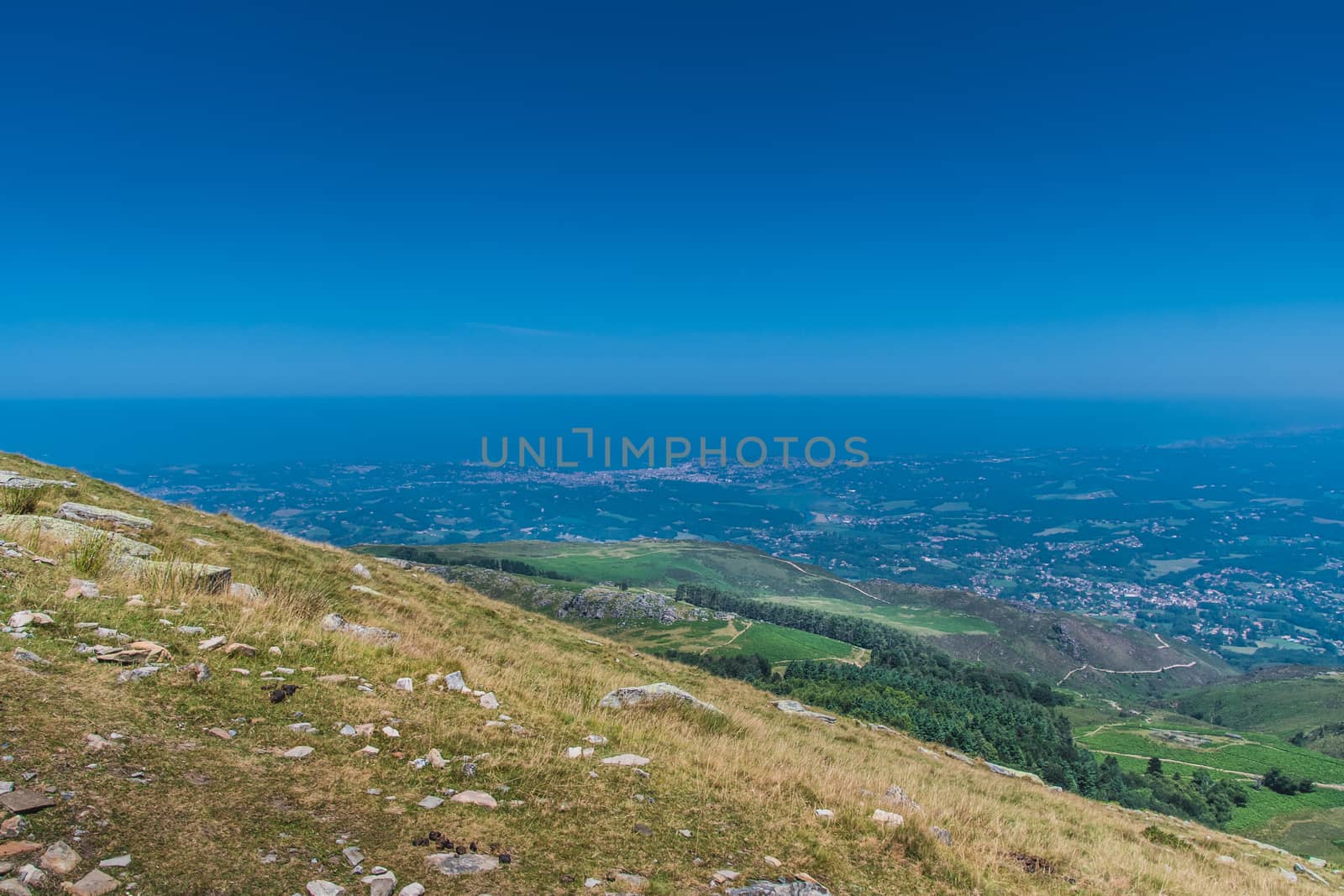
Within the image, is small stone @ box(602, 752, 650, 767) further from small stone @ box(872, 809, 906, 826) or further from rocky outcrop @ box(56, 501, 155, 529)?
rocky outcrop @ box(56, 501, 155, 529)

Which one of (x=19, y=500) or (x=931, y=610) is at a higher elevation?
(x=19, y=500)

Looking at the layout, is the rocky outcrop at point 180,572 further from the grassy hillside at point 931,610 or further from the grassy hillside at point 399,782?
the grassy hillside at point 931,610

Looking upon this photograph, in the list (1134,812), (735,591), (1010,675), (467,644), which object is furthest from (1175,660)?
(467,644)

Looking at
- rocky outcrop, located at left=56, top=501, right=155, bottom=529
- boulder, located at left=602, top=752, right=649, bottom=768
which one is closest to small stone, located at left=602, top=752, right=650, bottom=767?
boulder, located at left=602, top=752, right=649, bottom=768

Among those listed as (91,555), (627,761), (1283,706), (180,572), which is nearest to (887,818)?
(627,761)

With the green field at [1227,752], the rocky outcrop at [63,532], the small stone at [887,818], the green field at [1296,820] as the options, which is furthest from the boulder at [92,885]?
the green field at [1227,752]

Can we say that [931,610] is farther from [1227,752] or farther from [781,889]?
[781,889]
